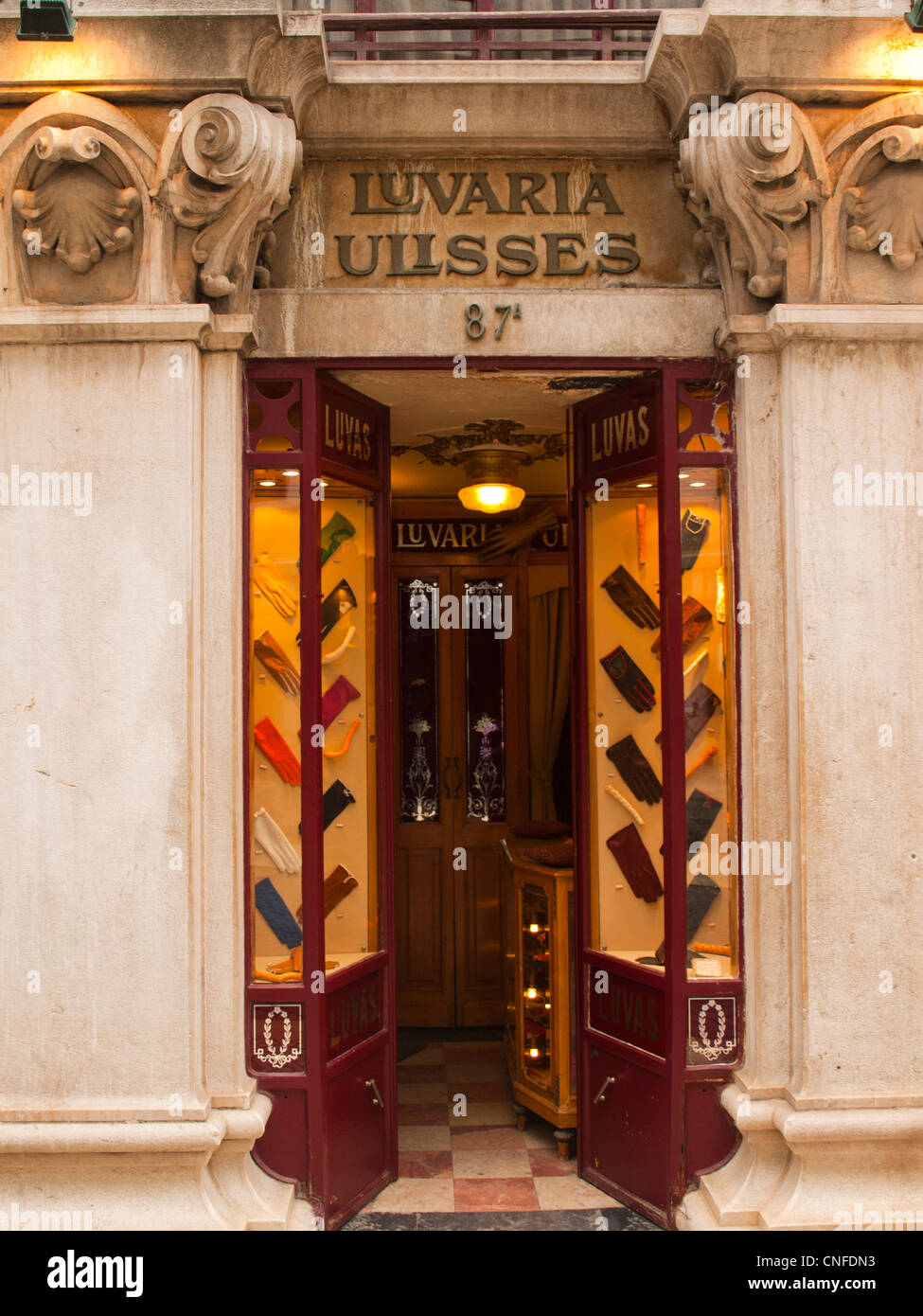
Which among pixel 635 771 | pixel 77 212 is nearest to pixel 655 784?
pixel 635 771

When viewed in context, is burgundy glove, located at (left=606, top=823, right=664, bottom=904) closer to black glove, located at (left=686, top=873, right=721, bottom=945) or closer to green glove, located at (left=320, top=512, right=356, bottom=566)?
black glove, located at (left=686, top=873, right=721, bottom=945)

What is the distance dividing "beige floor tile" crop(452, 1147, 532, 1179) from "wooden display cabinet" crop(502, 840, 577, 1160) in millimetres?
216

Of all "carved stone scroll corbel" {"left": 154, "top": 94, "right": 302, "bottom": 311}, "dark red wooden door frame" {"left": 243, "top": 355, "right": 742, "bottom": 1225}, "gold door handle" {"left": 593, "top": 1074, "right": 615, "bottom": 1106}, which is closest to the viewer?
"carved stone scroll corbel" {"left": 154, "top": 94, "right": 302, "bottom": 311}

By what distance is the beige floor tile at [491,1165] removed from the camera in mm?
4730

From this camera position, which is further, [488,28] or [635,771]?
[635,771]

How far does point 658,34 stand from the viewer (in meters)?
4.05

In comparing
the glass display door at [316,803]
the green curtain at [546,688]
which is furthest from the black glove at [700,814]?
the green curtain at [546,688]

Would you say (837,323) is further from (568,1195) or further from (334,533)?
(568,1195)

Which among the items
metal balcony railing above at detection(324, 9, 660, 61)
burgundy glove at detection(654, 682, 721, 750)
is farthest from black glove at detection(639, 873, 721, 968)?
metal balcony railing above at detection(324, 9, 660, 61)

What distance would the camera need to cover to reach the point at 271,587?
4.34 m

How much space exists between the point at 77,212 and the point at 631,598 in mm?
2957

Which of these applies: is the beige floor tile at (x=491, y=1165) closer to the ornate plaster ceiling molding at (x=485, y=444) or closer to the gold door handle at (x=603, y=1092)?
the gold door handle at (x=603, y=1092)

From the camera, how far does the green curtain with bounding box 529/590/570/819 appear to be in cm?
690

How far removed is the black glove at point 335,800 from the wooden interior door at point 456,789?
231cm
